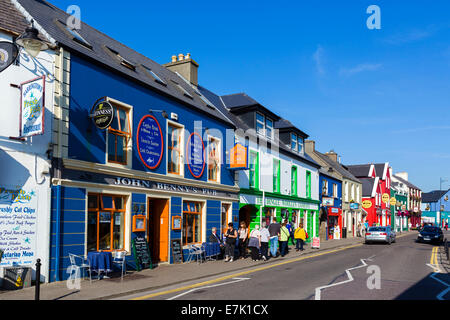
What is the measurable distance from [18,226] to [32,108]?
3.09 m

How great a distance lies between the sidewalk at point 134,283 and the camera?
30.8ft

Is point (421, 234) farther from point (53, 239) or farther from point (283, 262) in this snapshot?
point (53, 239)

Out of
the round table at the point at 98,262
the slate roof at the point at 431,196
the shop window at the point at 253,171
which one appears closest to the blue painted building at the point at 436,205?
the slate roof at the point at 431,196

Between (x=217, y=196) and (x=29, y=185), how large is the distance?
10.3 metres

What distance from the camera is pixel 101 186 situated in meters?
12.8

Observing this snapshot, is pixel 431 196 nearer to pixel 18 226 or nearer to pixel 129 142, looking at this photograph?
pixel 129 142

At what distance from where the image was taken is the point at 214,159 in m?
20.1

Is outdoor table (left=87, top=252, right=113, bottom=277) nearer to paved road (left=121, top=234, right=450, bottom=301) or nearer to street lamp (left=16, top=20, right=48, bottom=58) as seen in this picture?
paved road (left=121, top=234, right=450, bottom=301)

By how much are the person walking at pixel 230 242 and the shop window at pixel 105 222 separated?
5.00m

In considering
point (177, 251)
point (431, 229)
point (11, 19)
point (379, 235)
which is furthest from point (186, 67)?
point (431, 229)

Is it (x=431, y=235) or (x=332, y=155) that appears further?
(x=332, y=155)

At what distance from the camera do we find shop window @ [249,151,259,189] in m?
23.7

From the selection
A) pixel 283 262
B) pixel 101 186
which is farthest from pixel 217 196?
pixel 101 186

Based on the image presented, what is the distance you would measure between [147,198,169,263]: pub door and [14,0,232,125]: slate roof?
454cm
